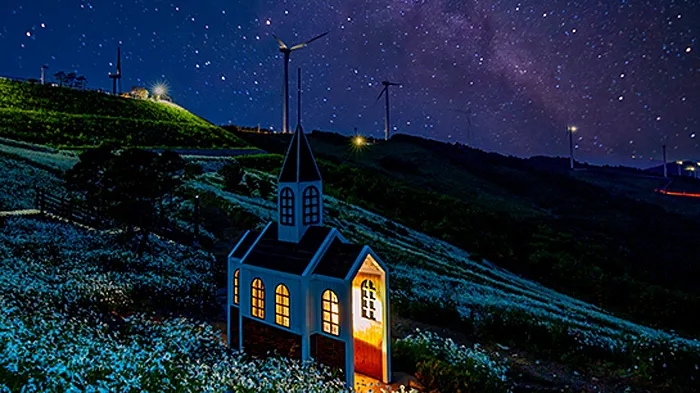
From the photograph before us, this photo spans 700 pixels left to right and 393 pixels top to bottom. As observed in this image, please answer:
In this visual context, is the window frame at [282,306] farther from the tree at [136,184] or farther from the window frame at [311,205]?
the tree at [136,184]

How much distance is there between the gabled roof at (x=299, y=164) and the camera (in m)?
15.7

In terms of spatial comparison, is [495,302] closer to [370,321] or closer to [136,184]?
[370,321]

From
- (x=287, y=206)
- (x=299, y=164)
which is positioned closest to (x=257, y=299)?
(x=287, y=206)

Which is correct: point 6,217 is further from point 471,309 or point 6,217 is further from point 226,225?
point 471,309

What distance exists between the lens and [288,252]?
1551 cm

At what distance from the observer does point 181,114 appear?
12750 centimetres

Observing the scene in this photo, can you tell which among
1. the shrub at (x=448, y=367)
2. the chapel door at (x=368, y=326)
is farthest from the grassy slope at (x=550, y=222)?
the chapel door at (x=368, y=326)

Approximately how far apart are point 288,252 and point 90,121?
92449mm

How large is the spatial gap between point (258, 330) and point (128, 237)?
18361mm

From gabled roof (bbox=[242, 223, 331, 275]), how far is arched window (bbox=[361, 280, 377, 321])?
2.07m

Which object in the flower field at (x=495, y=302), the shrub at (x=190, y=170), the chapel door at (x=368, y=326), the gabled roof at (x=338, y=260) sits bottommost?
the flower field at (x=495, y=302)

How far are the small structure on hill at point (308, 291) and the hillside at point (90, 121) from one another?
70.1 metres

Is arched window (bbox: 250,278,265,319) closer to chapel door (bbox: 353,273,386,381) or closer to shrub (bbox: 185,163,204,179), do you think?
chapel door (bbox: 353,273,386,381)

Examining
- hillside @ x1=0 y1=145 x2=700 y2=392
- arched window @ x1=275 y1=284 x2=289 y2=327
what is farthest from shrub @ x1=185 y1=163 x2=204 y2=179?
arched window @ x1=275 y1=284 x2=289 y2=327
